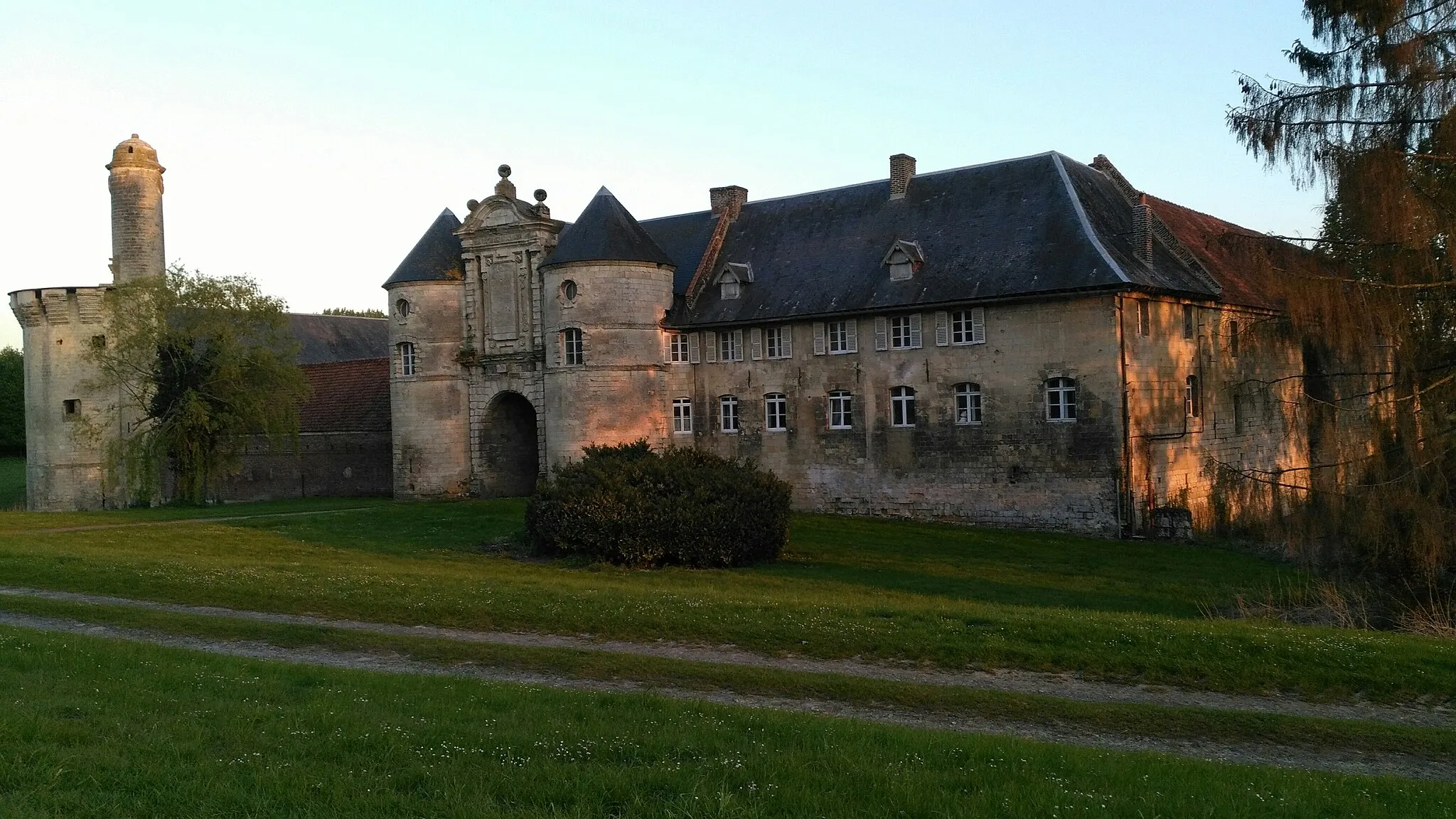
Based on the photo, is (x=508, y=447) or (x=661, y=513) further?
(x=508, y=447)

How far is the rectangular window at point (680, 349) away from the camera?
39.0 m

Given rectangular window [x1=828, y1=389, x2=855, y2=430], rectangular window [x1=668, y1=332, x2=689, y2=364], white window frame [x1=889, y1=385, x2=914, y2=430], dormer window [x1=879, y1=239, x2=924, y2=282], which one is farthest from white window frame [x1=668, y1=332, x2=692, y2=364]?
white window frame [x1=889, y1=385, x2=914, y2=430]

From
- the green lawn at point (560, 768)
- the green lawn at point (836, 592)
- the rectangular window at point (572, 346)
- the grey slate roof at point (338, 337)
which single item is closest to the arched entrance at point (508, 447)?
the rectangular window at point (572, 346)

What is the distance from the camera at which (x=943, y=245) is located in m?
34.7

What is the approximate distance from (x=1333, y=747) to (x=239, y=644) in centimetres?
1105

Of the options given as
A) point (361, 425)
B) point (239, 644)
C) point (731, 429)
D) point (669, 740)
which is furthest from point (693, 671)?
point (361, 425)

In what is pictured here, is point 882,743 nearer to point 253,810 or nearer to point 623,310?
point 253,810

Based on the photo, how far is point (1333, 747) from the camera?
942 centimetres

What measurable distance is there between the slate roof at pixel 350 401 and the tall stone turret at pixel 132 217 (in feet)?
22.3

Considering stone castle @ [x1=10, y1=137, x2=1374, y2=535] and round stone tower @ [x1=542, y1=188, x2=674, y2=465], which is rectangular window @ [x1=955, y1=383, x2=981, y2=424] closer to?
stone castle @ [x1=10, y1=137, x2=1374, y2=535]

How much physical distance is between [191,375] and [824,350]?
20982 mm

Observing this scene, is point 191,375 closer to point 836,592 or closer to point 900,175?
point 900,175

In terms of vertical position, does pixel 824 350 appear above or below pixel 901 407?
above

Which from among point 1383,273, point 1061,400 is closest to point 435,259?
point 1061,400
